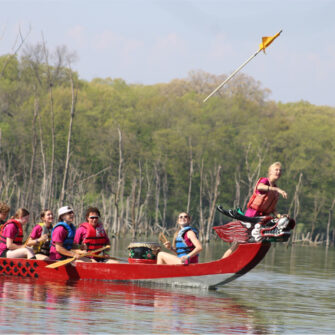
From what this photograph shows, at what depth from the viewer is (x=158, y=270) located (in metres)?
14.3

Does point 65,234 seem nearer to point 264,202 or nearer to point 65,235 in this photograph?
point 65,235

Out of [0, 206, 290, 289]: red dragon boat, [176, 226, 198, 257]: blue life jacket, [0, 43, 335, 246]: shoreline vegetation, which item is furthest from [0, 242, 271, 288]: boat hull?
[0, 43, 335, 246]: shoreline vegetation

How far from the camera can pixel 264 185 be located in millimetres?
12523

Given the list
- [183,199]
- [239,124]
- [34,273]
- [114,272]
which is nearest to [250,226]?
[114,272]

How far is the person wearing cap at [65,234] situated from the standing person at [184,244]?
1610 millimetres

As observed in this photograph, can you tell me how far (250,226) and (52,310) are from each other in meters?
4.18

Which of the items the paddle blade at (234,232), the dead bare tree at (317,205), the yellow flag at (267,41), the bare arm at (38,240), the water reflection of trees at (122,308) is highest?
the yellow flag at (267,41)

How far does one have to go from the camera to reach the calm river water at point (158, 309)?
9.27 metres

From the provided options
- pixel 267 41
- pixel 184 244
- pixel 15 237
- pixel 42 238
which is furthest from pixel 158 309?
pixel 267 41

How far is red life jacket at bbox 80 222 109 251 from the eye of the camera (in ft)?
47.4

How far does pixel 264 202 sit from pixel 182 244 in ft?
5.97

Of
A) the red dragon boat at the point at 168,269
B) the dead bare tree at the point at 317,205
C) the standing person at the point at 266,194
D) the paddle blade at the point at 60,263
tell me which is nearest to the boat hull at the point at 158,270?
the red dragon boat at the point at 168,269

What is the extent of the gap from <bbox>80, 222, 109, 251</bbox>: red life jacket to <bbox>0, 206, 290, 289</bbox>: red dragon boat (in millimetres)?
341

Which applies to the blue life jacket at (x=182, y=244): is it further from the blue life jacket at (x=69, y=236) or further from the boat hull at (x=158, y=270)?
the blue life jacket at (x=69, y=236)
